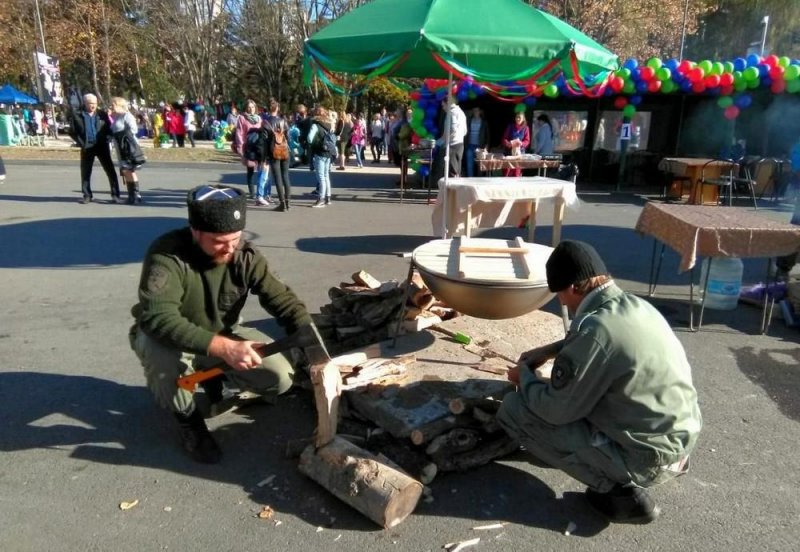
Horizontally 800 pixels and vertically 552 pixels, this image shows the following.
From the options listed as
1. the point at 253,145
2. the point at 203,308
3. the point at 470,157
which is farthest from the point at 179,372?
the point at 470,157

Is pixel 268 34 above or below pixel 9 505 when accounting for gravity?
above

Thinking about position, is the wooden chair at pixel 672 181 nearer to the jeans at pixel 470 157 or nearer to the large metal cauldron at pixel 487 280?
the jeans at pixel 470 157

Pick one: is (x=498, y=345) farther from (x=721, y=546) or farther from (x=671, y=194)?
(x=671, y=194)

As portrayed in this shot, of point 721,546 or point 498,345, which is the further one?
point 498,345

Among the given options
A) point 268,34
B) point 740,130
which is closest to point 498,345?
point 740,130

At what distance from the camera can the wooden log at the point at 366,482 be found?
7.96 feet

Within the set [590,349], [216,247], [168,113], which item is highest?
[168,113]

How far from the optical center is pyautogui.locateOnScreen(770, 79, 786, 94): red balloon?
38.3 feet

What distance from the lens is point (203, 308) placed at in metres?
2.92

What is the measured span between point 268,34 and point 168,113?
9026mm

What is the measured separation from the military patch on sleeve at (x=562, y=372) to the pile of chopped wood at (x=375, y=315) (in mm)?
1532

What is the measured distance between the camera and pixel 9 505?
257 cm

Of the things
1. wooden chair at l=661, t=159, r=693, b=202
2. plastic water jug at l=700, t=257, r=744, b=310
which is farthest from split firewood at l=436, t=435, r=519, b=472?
wooden chair at l=661, t=159, r=693, b=202

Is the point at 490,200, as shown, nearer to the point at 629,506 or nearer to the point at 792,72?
the point at 629,506
